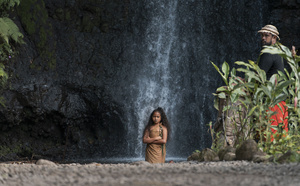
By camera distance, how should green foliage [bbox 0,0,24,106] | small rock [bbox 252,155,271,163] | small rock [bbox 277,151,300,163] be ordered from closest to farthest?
1. small rock [bbox 277,151,300,163]
2. small rock [bbox 252,155,271,163]
3. green foliage [bbox 0,0,24,106]

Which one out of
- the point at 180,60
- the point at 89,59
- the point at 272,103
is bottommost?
the point at 272,103

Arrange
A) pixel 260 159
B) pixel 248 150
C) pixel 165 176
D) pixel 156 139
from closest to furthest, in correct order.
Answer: pixel 165 176 < pixel 260 159 < pixel 248 150 < pixel 156 139

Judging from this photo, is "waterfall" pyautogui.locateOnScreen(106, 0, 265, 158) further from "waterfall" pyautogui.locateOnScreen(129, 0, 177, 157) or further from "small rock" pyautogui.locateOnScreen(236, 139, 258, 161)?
"small rock" pyautogui.locateOnScreen(236, 139, 258, 161)

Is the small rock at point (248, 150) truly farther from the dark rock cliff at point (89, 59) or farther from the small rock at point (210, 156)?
the dark rock cliff at point (89, 59)

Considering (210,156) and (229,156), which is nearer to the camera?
(229,156)

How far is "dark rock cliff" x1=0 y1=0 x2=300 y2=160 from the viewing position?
1087 centimetres

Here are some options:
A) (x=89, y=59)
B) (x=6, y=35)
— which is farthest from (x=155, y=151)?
(x=89, y=59)

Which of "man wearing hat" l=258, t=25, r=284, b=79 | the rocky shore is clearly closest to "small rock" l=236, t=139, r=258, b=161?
the rocky shore

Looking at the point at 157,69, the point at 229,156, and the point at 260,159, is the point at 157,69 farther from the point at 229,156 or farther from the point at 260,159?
the point at 260,159

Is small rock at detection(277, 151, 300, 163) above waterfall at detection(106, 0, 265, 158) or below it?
below

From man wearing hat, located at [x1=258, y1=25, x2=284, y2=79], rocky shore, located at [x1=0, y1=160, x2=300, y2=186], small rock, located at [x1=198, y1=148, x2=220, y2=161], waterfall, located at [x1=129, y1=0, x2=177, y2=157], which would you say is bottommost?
rocky shore, located at [x1=0, y1=160, x2=300, y2=186]

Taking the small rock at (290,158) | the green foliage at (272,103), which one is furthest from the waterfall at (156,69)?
the small rock at (290,158)

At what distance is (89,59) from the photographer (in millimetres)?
12117

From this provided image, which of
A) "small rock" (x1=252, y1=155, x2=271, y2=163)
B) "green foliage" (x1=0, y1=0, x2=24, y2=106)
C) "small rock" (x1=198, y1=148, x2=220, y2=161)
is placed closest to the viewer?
"small rock" (x1=252, y1=155, x2=271, y2=163)
